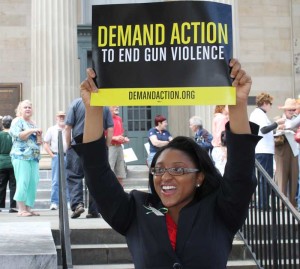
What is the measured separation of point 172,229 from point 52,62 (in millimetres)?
12521

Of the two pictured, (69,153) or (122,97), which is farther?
(69,153)

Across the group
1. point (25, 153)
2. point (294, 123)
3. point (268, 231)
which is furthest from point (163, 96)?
point (25, 153)

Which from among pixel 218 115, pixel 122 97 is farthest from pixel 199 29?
pixel 218 115

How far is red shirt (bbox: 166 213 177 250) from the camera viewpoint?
3262mm

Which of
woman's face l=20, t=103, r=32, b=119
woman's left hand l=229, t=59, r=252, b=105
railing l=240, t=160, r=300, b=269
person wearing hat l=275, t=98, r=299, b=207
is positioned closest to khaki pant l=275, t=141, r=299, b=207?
person wearing hat l=275, t=98, r=299, b=207

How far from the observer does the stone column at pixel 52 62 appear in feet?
50.9

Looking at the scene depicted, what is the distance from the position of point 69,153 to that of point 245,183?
21.4ft

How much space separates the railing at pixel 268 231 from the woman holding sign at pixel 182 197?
4.13 metres

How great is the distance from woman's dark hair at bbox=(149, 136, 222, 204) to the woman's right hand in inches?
16.0

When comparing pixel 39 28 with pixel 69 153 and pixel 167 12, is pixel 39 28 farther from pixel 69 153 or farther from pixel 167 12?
pixel 167 12

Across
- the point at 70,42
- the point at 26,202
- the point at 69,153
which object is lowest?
the point at 26,202

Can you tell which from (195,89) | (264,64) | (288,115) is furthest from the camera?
(264,64)

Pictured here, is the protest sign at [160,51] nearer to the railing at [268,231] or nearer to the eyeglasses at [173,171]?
the eyeglasses at [173,171]

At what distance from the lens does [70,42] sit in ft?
51.3
